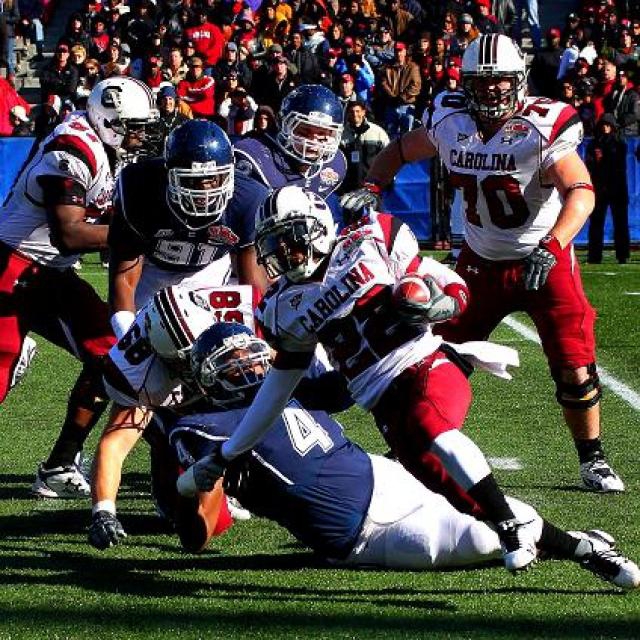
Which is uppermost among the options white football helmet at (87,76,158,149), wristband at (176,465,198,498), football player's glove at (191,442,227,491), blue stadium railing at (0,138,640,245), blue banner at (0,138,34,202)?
white football helmet at (87,76,158,149)

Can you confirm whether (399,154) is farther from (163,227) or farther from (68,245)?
(68,245)

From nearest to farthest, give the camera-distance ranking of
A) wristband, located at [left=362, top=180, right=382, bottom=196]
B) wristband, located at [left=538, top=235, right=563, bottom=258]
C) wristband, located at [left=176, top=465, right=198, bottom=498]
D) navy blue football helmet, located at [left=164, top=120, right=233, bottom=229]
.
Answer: wristband, located at [left=176, top=465, right=198, bottom=498]
navy blue football helmet, located at [left=164, top=120, right=233, bottom=229]
wristband, located at [left=538, top=235, right=563, bottom=258]
wristband, located at [left=362, top=180, right=382, bottom=196]

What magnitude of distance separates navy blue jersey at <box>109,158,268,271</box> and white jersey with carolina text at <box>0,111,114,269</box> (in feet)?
1.29

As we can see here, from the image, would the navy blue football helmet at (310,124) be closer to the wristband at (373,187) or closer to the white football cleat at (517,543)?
the wristband at (373,187)

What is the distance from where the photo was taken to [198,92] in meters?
17.2

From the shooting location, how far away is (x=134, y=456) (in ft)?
22.0

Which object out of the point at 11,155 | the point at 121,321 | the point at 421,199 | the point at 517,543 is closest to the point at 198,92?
the point at 11,155

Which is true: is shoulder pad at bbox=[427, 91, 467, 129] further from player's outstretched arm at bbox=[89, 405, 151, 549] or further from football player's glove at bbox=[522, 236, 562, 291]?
player's outstretched arm at bbox=[89, 405, 151, 549]

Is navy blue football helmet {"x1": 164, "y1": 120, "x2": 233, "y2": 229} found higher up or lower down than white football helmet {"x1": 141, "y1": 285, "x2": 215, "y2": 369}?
higher up

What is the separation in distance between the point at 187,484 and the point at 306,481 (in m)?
0.35

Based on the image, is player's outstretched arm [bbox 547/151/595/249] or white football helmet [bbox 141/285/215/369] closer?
white football helmet [bbox 141/285/215/369]

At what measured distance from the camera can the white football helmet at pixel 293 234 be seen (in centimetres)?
432

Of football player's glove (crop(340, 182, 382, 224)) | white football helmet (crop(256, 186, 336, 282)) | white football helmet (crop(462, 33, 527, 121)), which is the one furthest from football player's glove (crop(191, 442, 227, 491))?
white football helmet (crop(462, 33, 527, 121))

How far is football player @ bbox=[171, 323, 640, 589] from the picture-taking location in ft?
14.9
